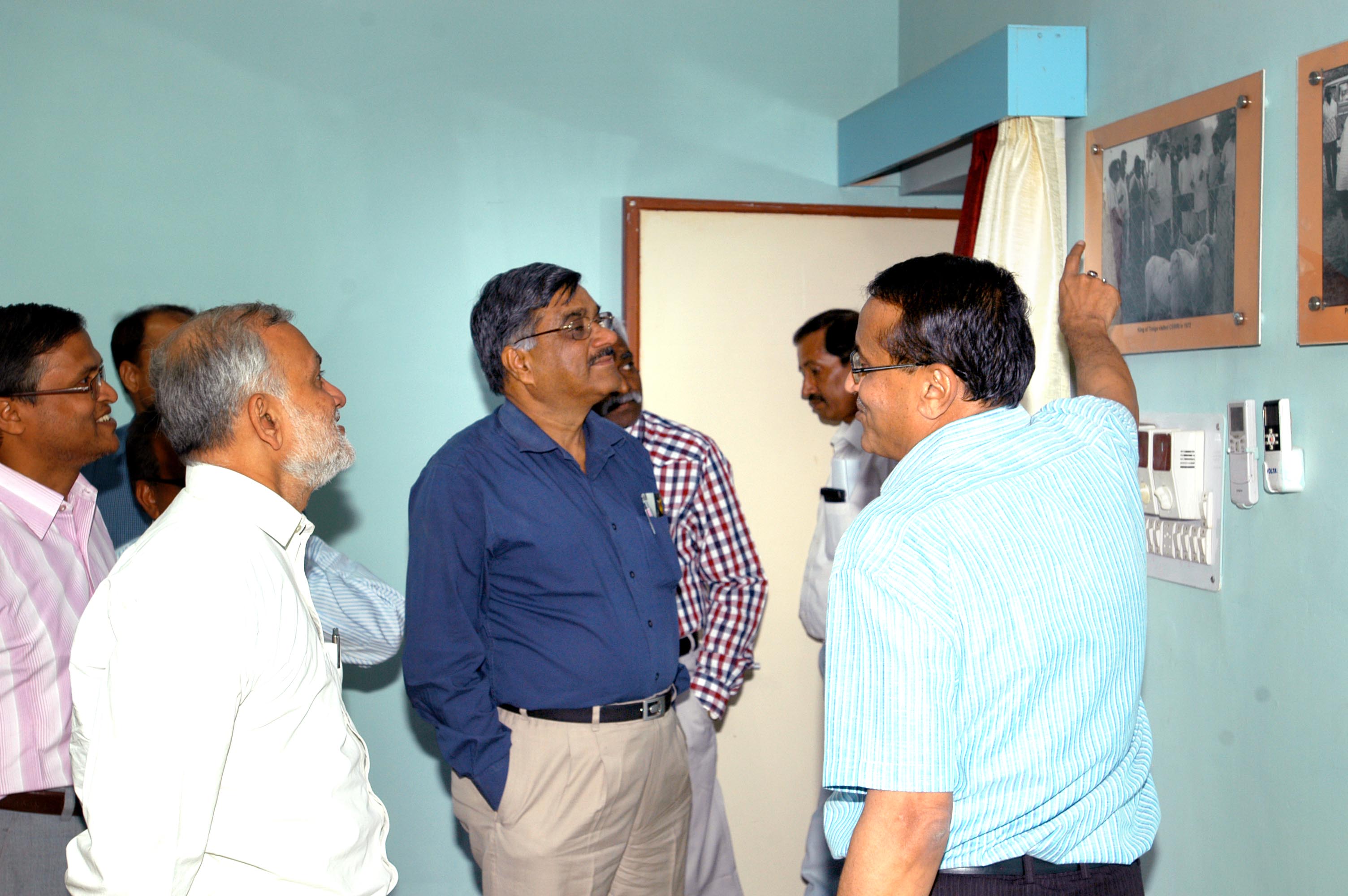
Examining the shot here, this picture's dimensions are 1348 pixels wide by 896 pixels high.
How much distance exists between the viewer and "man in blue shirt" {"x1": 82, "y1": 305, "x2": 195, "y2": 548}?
2.79 metres

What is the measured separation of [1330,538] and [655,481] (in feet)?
4.32

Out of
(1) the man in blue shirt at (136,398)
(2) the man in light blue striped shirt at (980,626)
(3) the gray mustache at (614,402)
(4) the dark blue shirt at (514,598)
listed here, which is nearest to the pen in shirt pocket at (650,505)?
(4) the dark blue shirt at (514,598)

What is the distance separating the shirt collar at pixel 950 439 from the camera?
125 cm

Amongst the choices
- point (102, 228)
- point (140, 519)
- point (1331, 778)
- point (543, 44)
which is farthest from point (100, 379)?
point (1331, 778)

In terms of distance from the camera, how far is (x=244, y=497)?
140 centimetres

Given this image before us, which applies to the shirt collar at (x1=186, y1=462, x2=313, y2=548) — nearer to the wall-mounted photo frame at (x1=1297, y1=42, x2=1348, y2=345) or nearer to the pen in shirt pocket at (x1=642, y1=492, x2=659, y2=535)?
the pen in shirt pocket at (x1=642, y1=492, x2=659, y2=535)

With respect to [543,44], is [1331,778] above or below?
below

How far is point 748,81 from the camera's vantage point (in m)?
3.29

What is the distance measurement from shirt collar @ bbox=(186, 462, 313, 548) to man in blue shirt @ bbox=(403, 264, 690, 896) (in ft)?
1.91

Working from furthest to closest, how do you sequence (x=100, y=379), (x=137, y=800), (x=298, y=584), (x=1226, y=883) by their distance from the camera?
(x=100, y=379)
(x=1226, y=883)
(x=298, y=584)
(x=137, y=800)

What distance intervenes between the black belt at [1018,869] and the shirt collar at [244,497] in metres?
0.97

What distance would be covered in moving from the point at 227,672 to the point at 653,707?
1.04 metres

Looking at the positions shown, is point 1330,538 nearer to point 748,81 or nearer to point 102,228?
Answer: point 748,81

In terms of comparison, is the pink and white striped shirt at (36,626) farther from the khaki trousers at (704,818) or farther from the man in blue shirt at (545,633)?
the khaki trousers at (704,818)
